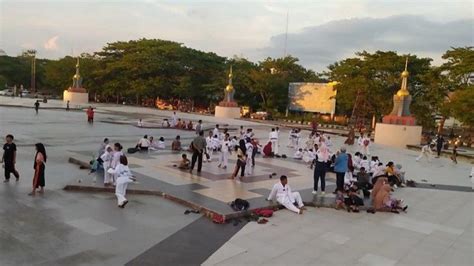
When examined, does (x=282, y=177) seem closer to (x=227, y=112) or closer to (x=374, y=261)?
(x=374, y=261)

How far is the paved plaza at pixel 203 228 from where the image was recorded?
7012 mm

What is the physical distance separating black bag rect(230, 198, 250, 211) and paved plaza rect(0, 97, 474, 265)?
0.19m

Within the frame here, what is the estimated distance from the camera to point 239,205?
9797mm

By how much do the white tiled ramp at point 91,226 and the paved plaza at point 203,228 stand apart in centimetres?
2

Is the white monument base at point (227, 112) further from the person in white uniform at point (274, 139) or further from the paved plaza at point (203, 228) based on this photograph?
the paved plaza at point (203, 228)

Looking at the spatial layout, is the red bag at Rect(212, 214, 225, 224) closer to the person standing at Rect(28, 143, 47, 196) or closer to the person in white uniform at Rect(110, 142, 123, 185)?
the person in white uniform at Rect(110, 142, 123, 185)

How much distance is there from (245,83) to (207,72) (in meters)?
7.89

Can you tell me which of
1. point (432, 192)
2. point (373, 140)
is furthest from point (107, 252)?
point (373, 140)

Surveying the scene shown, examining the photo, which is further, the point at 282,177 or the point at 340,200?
the point at 340,200

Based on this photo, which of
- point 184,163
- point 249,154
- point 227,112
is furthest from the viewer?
point 227,112

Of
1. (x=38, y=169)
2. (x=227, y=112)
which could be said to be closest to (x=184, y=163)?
(x=38, y=169)

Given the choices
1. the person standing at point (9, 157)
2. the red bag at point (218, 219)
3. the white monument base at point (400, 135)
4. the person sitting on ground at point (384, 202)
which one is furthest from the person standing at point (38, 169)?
the white monument base at point (400, 135)

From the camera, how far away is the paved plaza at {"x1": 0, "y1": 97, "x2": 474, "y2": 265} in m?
7.01

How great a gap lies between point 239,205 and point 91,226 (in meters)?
3.46
